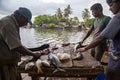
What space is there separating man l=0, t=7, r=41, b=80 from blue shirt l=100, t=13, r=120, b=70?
150 cm

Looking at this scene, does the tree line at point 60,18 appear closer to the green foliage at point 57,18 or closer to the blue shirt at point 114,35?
the green foliage at point 57,18

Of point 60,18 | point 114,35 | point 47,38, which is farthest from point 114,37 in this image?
point 60,18

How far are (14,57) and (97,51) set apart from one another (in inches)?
106

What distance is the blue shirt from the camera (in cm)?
283

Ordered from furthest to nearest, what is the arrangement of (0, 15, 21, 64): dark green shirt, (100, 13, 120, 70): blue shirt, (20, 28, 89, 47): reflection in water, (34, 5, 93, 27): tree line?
(34, 5, 93, 27): tree line < (20, 28, 89, 47): reflection in water < (0, 15, 21, 64): dark green shirt < (100, 13, 120, 70): blue shirt

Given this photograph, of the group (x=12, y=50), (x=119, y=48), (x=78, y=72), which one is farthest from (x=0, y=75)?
(x=119, y=48)

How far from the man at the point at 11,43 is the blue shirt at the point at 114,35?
1.50 meters

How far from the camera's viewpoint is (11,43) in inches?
133

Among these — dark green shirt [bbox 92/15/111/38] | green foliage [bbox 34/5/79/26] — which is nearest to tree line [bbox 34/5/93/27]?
green foliage [bbox 34/5/79/26]

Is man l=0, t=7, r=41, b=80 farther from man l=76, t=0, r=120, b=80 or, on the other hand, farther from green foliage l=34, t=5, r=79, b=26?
green foliage l=34, t=5, r=79, b=26

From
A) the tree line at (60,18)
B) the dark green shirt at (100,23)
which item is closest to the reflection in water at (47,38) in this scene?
the dark green shirt at (100,23)

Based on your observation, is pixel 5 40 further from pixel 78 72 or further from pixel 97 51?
pixel 97 51

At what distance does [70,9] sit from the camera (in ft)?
348

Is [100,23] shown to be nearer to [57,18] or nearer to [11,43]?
[11,43]
